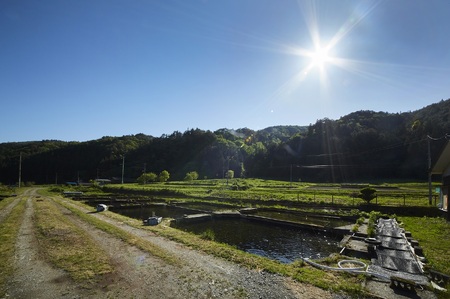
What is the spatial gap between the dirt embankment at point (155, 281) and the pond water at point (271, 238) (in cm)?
490

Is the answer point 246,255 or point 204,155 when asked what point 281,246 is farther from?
point 204,155

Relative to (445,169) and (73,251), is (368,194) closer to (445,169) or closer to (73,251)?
(445,169)

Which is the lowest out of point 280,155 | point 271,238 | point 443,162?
point 271,238

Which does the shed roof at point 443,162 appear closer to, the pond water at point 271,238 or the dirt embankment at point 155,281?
the pond water at point 271,238

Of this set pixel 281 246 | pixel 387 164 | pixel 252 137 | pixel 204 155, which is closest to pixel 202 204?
pixel 281 246

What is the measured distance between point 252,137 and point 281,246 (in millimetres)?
157625

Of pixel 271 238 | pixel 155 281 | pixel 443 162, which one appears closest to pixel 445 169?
pixel 443 162

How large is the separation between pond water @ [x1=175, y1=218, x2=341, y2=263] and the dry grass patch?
260 inches

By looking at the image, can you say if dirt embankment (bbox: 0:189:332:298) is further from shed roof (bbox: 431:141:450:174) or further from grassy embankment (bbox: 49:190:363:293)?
shed roof (bbox: 431:141:450:174)

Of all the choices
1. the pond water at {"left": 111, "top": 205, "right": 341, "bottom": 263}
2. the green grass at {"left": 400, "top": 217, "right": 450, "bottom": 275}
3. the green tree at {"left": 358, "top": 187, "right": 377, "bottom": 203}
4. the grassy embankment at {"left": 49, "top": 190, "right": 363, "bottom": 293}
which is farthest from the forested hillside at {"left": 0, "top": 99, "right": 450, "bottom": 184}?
the grassy embankment at {"left": 49, "top": 190, "right": 363, "bottom": 293}

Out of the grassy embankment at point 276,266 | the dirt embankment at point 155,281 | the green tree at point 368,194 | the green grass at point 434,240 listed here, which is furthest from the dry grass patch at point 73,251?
the green tree at point 368,194

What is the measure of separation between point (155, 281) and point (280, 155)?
4013 inches

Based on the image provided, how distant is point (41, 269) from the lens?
27.3 ft

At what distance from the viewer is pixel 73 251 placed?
400 inches
